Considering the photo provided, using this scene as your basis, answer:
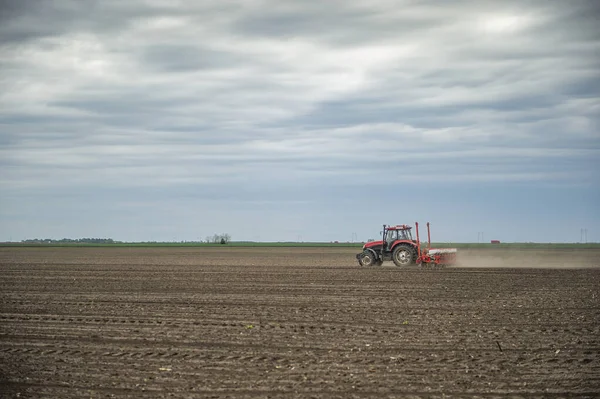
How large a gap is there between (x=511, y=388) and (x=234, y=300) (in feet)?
41.2

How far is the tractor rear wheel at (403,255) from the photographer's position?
127 ft

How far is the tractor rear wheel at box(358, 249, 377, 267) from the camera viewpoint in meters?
40.6

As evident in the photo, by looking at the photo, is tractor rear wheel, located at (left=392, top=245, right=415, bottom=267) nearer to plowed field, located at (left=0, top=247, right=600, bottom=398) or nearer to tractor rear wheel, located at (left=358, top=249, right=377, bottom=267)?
tractor rear wheel, located at (left=358, top=249, right=377, bottom=267)

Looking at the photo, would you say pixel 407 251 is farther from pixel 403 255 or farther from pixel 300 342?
pixel 300 342

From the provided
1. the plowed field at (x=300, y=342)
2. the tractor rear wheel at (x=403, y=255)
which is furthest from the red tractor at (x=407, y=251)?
the plowed field at (x=300, y=342)

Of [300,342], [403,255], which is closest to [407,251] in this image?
[403,255]

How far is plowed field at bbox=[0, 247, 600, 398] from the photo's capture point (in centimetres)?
1089

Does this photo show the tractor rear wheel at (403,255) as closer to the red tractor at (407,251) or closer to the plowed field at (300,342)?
the red tractor at (407,251)

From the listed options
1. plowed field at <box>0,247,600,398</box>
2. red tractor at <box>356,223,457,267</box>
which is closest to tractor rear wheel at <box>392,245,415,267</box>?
red tractor at <box>356,223,457,267</box>

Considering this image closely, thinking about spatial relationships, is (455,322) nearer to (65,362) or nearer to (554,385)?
(554,385)

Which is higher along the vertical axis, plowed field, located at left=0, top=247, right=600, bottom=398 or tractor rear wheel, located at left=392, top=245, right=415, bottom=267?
tractor rear wheel, located at left=392, top=245, right=415, bottom=267

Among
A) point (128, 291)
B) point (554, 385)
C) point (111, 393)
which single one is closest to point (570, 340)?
point (554, 385)

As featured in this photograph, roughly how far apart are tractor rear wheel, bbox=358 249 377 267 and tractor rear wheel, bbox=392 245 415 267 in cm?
168

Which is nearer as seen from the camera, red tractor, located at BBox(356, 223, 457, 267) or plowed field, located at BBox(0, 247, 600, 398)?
plowed field, located at BBox(0, 247, 600, 398)
